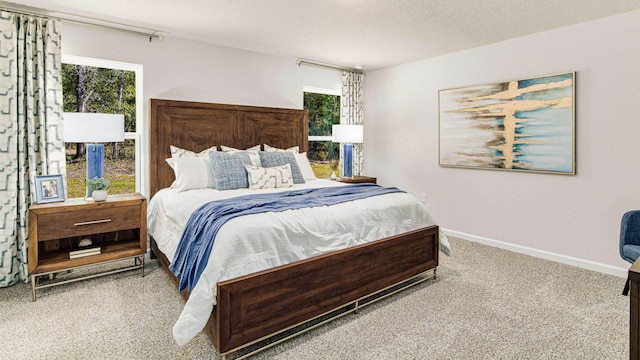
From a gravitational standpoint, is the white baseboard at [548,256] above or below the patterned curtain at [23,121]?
below

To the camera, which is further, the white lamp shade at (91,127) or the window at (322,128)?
the window at (322,128)

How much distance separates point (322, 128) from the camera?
5691 mm

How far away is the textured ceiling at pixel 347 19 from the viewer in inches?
121

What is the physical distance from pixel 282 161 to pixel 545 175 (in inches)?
115

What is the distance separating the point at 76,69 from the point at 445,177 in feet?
15.1

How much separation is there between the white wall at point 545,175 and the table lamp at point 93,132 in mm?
3805

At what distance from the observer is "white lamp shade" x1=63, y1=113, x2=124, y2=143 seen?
3.09m

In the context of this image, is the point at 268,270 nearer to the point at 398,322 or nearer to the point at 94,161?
the point at 398,322

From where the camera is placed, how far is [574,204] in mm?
3656

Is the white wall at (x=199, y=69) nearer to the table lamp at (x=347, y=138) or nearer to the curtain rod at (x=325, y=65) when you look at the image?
the curtain rod at (x=325, y=65)

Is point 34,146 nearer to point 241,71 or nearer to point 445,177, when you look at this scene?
point 241,71

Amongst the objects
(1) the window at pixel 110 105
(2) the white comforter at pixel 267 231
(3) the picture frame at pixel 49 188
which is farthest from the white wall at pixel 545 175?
(3) the picture frame at pixel 49 188

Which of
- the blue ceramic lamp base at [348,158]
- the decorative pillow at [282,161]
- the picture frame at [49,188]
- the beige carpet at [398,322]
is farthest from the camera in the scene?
the blue ceramic lamp base at [348,158]

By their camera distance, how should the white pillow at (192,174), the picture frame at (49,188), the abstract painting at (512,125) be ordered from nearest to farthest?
the picture frame at (49,188) < the white pillow at (192,174) < the abstract painting at (512,125)
